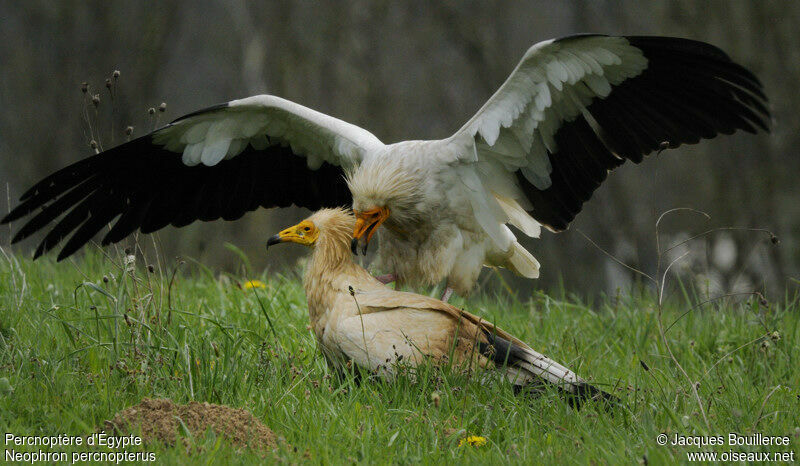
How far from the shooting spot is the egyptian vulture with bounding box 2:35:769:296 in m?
4.61

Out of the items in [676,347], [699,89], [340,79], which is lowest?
[676,347]

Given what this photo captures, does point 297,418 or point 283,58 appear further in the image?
point 283,58

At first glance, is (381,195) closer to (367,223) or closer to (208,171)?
(367,223)

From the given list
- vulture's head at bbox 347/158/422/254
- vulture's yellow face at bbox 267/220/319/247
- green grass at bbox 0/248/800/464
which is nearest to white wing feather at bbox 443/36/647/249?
vulture's head at bbox 347/158/422/254

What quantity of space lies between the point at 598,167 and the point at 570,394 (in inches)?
65.5

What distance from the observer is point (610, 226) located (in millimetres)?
9047

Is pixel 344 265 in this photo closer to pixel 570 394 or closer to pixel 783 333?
pixel 570 394

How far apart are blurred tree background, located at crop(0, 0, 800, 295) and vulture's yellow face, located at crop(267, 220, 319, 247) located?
4393 mm

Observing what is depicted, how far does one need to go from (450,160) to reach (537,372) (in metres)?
1.54

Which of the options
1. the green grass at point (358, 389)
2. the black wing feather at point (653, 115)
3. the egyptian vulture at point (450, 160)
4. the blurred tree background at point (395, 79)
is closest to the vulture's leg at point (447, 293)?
the egyptian vulture at point (450, 160)

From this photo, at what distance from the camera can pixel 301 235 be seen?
14.3ft

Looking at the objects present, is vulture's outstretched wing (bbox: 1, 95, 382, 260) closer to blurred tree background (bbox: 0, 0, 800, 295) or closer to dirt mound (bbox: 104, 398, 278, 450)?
dirt mound (bbox: 104, 398, 278, 450)

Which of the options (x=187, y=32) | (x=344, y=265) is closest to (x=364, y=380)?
(x=344, y=265)

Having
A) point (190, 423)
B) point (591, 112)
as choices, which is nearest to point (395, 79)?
point (591, 112)
